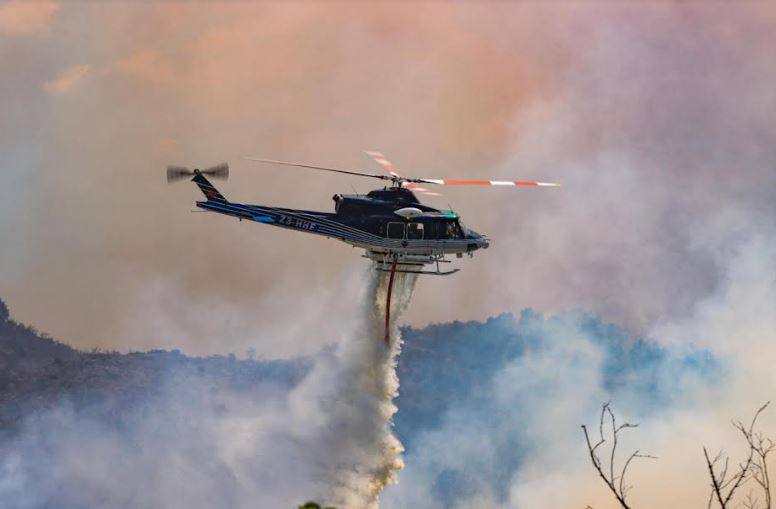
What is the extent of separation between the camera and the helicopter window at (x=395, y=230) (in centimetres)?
6373

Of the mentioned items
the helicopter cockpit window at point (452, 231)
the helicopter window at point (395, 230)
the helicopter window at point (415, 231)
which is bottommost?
the helicopter window at point (395, 230)

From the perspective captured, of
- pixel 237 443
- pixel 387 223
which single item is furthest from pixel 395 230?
pixel 237 443

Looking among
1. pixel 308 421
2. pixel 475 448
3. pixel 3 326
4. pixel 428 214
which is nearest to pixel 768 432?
pixel 475 448

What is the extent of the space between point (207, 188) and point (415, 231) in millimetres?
10092

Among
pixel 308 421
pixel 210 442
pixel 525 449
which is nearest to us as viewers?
pixel 308 421

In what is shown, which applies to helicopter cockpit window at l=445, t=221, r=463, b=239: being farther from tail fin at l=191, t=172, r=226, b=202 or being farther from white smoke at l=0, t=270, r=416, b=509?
A: tail fin at l=191, t=172, r=226, b=202

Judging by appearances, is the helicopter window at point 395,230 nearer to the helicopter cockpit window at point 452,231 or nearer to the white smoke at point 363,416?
the helicopter cockpit window at point 452,231

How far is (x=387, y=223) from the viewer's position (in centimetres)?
6372

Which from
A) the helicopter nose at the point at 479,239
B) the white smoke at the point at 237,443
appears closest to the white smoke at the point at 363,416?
the white smoke at the point at 237,443

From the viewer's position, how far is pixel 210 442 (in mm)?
98812

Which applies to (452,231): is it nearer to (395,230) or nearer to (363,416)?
(395,230)

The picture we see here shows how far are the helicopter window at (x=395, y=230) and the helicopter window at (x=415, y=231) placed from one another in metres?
0.33

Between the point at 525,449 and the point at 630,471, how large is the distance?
1218cm

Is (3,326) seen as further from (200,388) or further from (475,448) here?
(475,448)
